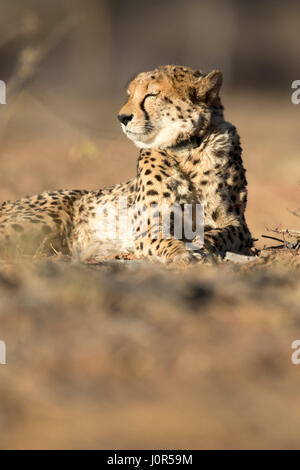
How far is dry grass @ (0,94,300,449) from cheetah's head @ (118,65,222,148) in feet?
4.05

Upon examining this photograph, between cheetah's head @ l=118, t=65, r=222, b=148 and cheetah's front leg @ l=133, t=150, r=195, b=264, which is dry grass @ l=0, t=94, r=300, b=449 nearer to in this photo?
cheetah's front leg @ l=133, t=150, r=195, b=264

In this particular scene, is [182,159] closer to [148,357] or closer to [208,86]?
[208,86]

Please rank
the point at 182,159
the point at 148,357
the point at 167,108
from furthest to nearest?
the point at 182,159 → the point at 167,108 → the point at 148,357

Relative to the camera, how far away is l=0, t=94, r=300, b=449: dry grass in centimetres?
173

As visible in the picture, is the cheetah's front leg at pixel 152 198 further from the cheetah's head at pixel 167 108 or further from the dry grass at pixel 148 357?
the dry grass at pixel 148 357

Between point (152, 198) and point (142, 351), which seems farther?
point (152, 198)

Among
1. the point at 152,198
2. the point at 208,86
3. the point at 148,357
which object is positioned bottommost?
the point at 148,357

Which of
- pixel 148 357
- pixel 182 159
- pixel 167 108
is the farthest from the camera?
pixel 182 159

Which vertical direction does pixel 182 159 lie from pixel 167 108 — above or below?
below

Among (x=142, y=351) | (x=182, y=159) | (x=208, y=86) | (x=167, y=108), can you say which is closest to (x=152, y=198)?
(x=182, y=159)

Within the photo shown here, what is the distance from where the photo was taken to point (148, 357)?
2.02m

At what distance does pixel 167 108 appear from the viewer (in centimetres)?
405

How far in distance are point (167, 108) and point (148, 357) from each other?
2.28 metres

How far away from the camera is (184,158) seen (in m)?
4.17
